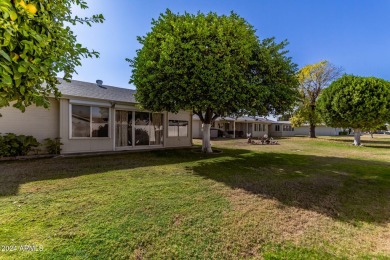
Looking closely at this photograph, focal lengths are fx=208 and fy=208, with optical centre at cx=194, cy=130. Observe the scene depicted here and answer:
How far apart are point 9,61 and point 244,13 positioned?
11.4 m

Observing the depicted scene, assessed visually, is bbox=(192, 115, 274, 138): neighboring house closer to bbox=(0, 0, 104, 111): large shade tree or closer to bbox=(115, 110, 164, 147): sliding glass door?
bbox=(115, 110, 164, 147): sliding glass door

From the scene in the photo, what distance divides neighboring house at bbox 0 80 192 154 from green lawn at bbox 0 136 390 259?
4.10 m

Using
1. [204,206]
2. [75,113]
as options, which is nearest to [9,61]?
[204,206]

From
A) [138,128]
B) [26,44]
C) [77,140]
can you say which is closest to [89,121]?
[77,140]

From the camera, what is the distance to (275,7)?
11375 millimetres

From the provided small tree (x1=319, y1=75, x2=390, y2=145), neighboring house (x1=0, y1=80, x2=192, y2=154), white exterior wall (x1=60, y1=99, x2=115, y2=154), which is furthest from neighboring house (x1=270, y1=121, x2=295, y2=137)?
white exterior wall (x1=60, y1=99, x2=115, y2=154)

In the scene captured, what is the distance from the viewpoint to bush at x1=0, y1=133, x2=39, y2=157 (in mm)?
9367

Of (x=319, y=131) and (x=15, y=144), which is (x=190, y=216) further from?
(x=319, y=131)

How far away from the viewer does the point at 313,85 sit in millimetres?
30094

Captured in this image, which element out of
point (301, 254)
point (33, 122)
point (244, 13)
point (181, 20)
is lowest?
point (301, 254)

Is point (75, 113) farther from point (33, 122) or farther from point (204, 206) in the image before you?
point (204, 206)

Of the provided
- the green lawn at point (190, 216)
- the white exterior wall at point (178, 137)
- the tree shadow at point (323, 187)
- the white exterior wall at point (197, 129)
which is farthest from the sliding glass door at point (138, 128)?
the white exterior wall at point (197, 129)

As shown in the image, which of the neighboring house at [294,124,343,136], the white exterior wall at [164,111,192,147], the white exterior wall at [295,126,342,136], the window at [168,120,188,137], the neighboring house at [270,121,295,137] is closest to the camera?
the white exterior wall at [164,111,192,147]

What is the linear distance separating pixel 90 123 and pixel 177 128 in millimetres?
6404
